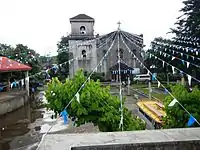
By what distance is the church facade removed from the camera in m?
36.9

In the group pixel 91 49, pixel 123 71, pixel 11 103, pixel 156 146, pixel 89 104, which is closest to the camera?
pixel 156 146

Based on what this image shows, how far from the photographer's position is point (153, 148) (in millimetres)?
3629

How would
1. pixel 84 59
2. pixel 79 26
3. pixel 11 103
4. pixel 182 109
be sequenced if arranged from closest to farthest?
pixel 182 109, pixel 11 103, pixel 79 26, pixel 84 59

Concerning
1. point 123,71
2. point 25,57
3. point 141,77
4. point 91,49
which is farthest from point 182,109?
point 141,77

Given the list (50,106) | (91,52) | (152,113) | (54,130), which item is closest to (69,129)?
(54,130)

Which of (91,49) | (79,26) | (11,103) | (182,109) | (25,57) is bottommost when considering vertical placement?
(11,103)

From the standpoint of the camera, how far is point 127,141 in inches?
148

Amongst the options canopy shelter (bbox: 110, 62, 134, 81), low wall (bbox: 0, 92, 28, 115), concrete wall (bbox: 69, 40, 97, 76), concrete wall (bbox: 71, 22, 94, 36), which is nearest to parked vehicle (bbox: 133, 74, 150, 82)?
canopy shelter (bbox: 110, 62, 134, 81)

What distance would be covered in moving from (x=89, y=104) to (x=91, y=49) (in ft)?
101

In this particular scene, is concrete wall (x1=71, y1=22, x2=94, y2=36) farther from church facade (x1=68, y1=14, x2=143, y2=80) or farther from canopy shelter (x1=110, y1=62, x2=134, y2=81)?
canopy shelter (x1=110, y1=62, x2=134, y2=81)

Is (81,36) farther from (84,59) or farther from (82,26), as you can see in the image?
(84,59)

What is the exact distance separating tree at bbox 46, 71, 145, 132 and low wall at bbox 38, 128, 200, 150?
285 centimetres

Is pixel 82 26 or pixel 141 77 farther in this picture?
pixel 141 77

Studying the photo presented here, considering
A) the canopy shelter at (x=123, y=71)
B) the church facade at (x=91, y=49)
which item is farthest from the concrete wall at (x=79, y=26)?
the canopy shelter at (x=123, y=71)
